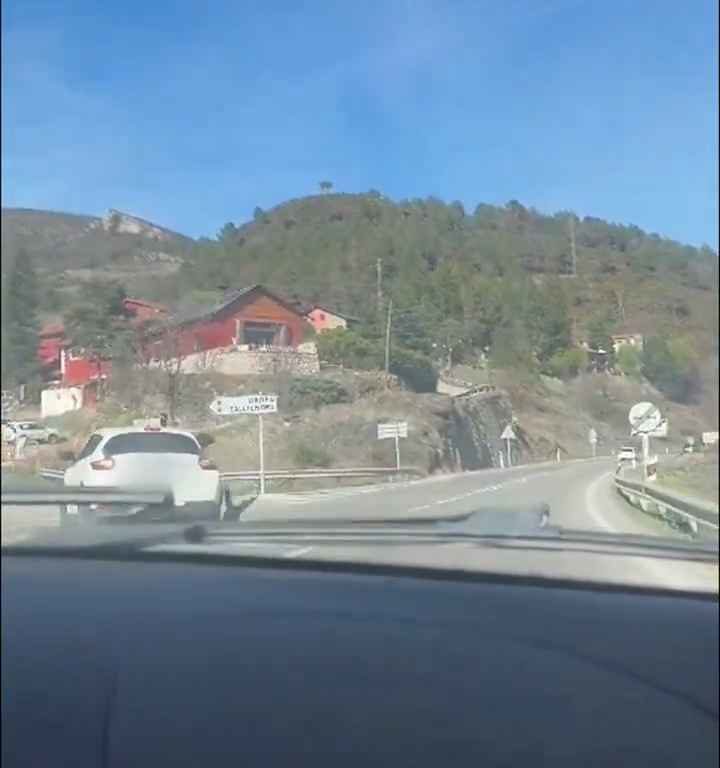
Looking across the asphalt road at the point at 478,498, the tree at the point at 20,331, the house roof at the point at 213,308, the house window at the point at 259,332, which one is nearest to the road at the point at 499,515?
the asphalt road at the point at 478,498

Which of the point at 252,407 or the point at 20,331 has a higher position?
the point at 20,331

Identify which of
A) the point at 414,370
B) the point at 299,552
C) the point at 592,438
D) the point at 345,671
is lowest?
the point at 345,671

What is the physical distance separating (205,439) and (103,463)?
341mm

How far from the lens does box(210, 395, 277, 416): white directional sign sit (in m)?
3.60

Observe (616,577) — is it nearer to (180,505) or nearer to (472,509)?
(472,509)

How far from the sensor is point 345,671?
146 inches

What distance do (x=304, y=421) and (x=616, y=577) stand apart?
1070 millimetres

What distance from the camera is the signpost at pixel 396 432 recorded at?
3752 millimetres

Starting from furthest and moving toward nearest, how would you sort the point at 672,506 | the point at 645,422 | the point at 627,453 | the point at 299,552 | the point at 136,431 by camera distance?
the point at 136,431 < the point at 299,552 < the point at 627,453 < the point at 645,422 < the point at 672,506

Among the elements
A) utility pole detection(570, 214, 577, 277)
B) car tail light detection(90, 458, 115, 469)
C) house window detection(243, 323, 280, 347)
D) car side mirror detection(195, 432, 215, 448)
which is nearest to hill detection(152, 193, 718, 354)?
utility pole detection(570, 214, 577, 277)

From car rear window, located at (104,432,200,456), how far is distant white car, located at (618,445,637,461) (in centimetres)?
129

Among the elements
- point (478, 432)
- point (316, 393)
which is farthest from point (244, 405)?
point (478, 432)

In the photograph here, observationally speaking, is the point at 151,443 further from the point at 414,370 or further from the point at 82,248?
the point at 414,370

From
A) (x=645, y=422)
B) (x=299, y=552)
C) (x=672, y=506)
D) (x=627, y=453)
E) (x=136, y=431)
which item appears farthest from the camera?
(x=136, y=431)
